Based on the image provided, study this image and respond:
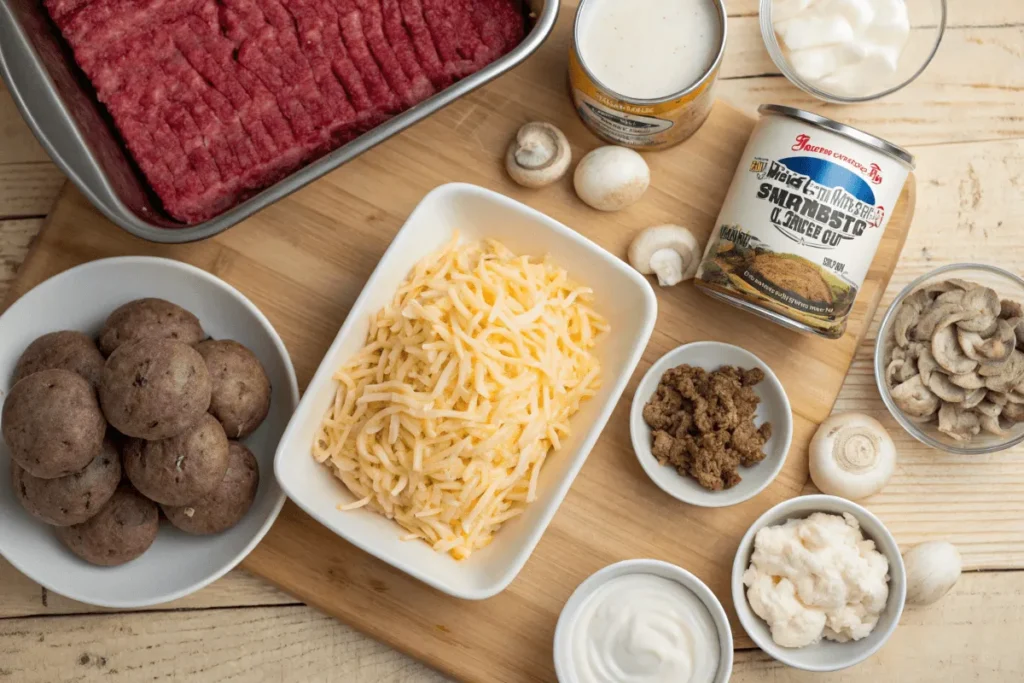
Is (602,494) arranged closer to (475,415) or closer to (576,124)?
(475,415)

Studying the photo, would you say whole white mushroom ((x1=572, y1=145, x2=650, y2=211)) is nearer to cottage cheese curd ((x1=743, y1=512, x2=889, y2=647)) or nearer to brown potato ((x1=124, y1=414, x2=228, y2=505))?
cottage cheese curd ((x1=743, y1=512, x2=889, y2=647))

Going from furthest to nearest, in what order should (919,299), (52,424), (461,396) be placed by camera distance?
(919,299)
(461,396)
(52,424)

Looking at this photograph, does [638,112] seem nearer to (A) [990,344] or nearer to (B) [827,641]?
(A) [990,344]

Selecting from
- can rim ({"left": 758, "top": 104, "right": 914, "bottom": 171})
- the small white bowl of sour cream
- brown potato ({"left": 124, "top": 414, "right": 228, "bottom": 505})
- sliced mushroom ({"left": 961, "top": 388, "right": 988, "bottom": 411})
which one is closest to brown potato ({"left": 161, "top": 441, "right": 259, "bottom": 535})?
brown potato ({"left": 124, "top": 414, "right": 228, "bottom": 505})

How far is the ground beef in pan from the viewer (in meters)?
1.99

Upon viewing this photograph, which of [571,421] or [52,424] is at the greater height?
[52,424]

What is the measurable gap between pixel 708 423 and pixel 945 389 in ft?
1.94

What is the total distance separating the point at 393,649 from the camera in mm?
2129

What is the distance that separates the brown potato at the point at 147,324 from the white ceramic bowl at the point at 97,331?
0.08 metres

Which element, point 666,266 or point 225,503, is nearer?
point 225,503

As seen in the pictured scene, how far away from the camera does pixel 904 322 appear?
209cm

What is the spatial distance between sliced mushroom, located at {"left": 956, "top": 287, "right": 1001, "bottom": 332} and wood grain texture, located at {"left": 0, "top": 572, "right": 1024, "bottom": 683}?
0.65 metres

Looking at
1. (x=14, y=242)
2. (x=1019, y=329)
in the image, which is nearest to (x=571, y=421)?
(x=1019, y=329)

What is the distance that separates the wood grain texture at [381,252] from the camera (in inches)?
80.4
